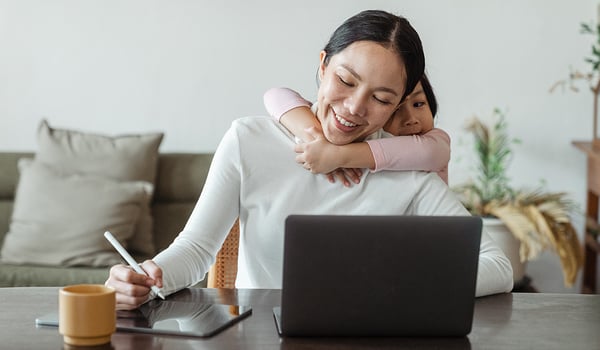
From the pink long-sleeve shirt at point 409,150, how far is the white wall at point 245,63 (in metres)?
1.86

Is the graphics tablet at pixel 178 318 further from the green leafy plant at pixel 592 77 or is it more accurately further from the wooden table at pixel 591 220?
the green leafy plant at pixel 592 77

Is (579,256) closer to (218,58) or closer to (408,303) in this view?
(218,58)

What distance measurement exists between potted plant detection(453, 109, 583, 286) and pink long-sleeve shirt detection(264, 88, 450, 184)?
1.63 meters

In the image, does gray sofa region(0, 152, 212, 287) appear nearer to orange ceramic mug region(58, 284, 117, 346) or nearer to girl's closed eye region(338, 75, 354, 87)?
girl's closed eye region(338, 75, 354, 87)

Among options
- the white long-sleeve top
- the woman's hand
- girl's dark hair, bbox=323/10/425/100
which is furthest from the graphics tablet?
girl's dark hair, bbox=323/10/425/100

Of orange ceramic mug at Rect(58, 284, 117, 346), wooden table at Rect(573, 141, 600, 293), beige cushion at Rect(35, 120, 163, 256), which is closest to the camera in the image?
orange ceramic mug at Rect(58, 284, 117, 346)

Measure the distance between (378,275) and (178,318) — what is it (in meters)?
0.33

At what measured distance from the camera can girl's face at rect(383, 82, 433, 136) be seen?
187 cm

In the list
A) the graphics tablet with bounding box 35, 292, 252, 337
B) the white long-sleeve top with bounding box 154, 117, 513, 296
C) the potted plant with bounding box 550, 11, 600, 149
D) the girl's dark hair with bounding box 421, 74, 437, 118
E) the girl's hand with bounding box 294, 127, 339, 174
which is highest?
the potted plant with bounding box 550, 11, 600, 149

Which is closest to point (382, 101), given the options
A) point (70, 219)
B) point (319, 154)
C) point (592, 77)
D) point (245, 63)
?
point (319, 154)

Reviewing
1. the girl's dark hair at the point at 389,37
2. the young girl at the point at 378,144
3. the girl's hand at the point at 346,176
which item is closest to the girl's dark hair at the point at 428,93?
the young girl at the point at 378,144

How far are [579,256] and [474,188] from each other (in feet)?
1.58

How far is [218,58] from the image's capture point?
147 inches

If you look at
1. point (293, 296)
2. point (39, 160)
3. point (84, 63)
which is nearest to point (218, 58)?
point (84, 63)
